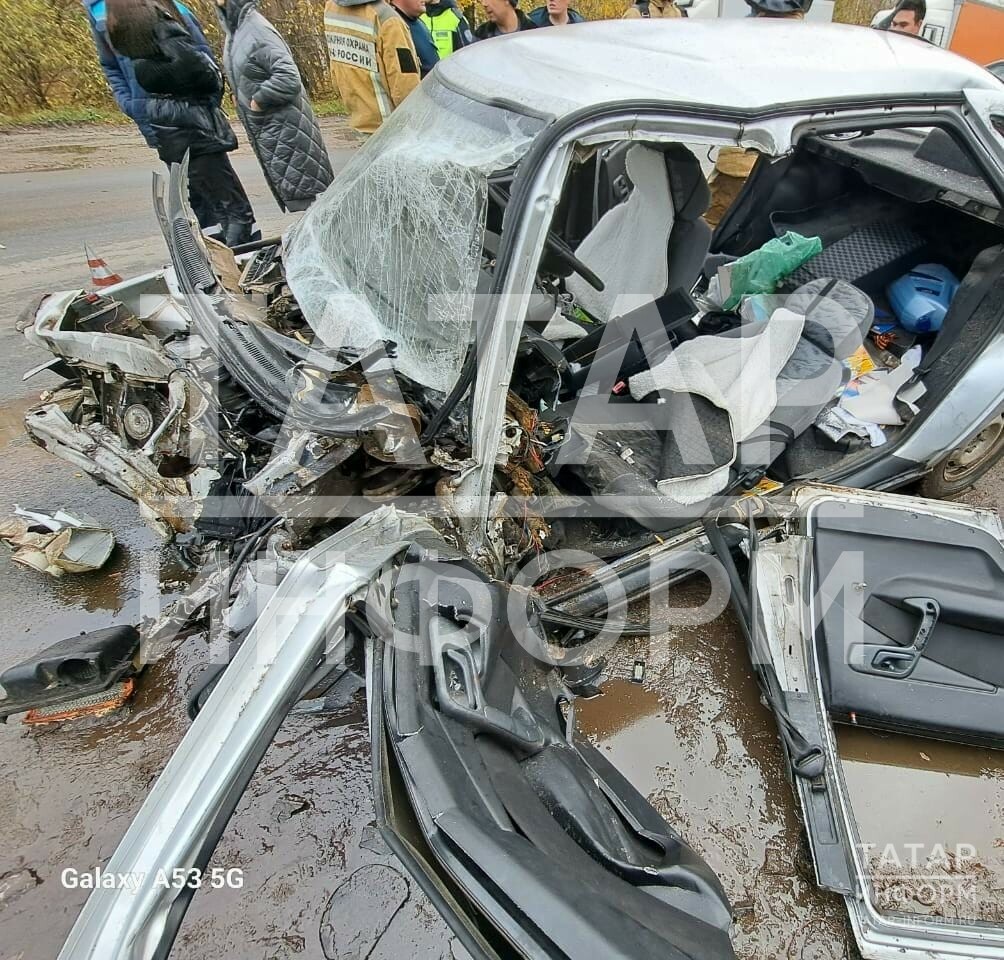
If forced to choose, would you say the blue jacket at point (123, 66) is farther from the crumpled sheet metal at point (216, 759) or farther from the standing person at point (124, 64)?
the crumpled sheet metal at point (216, 759)

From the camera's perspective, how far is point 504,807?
1.16 m

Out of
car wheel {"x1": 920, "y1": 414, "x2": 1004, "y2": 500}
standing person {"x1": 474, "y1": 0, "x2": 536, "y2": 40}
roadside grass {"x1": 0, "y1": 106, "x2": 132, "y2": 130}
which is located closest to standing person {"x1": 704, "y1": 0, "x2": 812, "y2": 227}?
car wheel {"x1": 920, "y1": 414, "x2": 1004, "y2": 500}

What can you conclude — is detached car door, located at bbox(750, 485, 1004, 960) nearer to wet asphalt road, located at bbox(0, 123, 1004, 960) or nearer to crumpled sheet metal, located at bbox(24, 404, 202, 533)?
wet asphalt road, located at bbox(0, 123, 1004, 960)

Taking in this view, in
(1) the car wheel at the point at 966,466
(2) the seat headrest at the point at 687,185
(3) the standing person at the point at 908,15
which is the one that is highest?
(3) the standing person at the point at 908,15

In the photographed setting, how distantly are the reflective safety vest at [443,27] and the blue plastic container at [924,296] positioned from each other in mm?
3935

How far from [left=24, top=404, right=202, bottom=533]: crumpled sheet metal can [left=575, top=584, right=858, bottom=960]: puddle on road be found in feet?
5.25

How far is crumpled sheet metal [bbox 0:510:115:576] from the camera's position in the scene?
7.93 feet

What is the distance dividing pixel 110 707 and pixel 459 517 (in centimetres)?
142

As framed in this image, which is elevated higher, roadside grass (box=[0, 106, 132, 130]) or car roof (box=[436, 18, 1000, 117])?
car roof (box=[436, 18, 1000, 117])

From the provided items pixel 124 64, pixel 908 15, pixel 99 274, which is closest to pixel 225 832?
pixel 99 274

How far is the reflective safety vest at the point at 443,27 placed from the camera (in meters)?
4.95

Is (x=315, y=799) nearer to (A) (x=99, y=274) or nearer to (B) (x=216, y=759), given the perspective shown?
(B) (x=216, y=759)

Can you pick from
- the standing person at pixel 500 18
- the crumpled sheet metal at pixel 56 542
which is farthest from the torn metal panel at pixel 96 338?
the standing person at pixel 500 18

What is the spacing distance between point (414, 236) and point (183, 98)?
3315 millimetres
